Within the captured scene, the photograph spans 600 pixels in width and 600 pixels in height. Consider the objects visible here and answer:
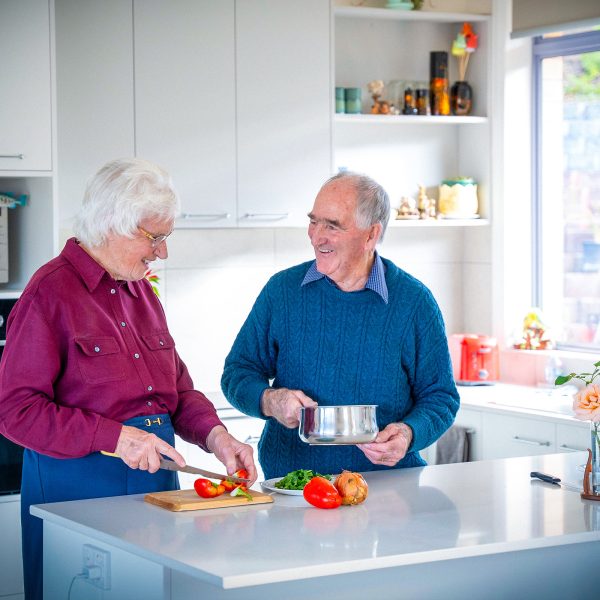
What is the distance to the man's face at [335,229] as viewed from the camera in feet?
9.72

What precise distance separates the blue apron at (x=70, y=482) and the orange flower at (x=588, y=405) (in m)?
0.97

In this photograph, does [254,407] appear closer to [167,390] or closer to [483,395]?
[167,390]

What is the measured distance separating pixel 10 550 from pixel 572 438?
6.69 feet

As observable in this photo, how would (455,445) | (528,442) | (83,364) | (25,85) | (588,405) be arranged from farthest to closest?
(455,445), (528,442), (25,85), (588,405), (83,364)

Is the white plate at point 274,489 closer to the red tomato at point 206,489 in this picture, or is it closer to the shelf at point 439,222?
the red tomato at point 206,489

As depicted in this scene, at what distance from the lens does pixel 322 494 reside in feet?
8.20

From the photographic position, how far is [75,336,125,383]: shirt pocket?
2582 millimetres

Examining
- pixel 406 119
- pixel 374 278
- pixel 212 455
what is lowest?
pixel 212 455

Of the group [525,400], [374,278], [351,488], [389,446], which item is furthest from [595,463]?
[525,400]

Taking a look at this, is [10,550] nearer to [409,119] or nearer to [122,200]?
[122,200]

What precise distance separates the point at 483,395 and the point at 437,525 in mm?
2397

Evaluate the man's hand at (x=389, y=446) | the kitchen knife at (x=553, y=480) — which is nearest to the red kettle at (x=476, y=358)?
the kitchen knife at (x=553, y=480)

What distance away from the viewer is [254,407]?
2.94 meters

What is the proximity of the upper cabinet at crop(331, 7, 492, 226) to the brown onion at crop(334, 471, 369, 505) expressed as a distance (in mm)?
2504
